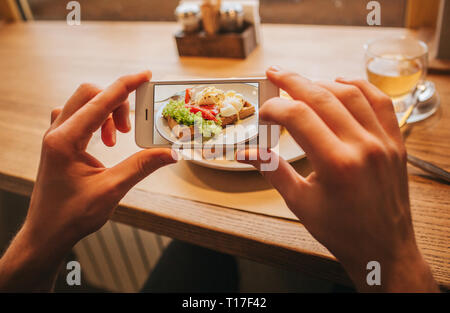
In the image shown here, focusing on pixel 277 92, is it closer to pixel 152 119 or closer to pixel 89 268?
pixel 152 119

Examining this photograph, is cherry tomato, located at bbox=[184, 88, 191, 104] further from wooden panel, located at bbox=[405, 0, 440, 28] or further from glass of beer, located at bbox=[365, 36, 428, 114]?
wooden panel, located at bbox=[405, 0, 440, 28]

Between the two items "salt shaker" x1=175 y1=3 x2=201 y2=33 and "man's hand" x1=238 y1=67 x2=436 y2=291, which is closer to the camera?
"man's hand" x1=238 y1=67 x2=436 y2=291

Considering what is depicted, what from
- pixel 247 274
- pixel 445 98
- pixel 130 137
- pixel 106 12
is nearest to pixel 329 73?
pixel 445 98

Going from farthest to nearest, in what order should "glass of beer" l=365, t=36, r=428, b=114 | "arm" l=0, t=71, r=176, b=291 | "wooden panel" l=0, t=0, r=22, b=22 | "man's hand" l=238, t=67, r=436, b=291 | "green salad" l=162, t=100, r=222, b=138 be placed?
"wooden panel" l=0, t=0, r=22, b=22
"glass of beer" l=365, t=36, r=428, b=114
"green salad" l=162, t=100, r=222, b=138
"arm" l=0, t=71, r=176, b=291
"man's hand" l=238, t=67, r=436, b=291

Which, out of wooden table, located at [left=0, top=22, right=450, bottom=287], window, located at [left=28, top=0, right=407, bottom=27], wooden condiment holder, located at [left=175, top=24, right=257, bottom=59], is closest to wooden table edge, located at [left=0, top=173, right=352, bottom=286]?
wooden table, located at [left=0, top=22, right=450, bottom=287]

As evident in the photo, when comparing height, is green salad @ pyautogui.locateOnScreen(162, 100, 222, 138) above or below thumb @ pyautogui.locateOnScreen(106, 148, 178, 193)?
above

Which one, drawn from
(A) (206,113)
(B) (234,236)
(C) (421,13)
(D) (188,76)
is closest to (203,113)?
(A) (206,113)

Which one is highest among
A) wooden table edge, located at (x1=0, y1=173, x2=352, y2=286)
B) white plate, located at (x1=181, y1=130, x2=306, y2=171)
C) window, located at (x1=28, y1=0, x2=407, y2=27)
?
window, located at (x1=28, y1=0, x2=407, y2=27)

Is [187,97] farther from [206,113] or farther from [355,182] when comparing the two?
[355,182]

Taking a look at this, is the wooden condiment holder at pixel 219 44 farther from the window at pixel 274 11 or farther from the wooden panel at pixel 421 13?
the window at pixel 274 11
